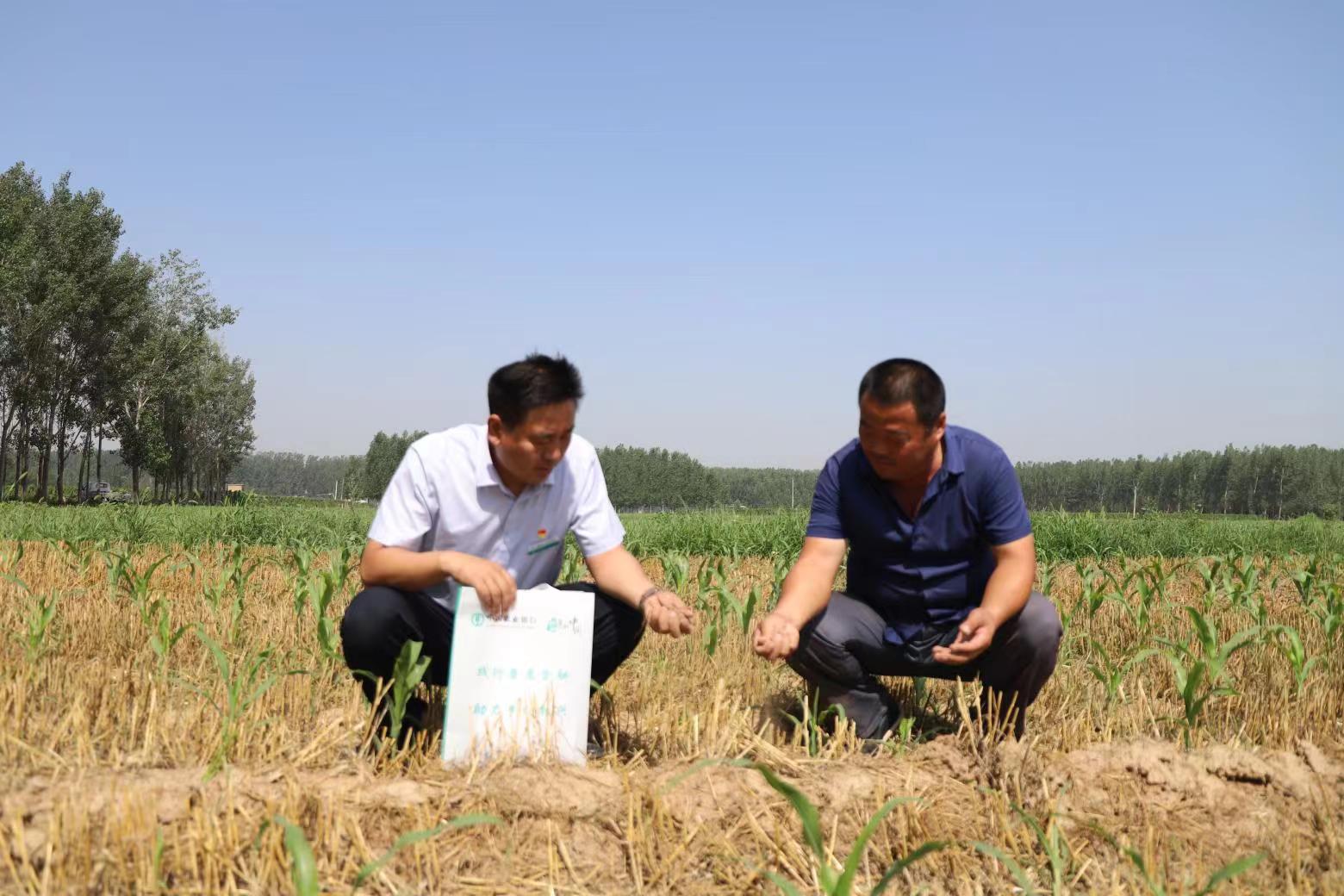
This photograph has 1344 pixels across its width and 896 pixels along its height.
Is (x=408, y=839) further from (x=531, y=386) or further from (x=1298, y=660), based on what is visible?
(x=1298, y=660)

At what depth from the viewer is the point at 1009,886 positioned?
2545 mm

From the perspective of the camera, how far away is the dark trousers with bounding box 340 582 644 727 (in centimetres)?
304

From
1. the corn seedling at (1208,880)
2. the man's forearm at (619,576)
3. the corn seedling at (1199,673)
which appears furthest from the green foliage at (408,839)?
the corn seedling at (1199,673)

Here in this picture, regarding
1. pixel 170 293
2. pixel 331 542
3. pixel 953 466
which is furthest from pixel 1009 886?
pixel 170 293

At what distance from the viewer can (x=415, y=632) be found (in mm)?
3100

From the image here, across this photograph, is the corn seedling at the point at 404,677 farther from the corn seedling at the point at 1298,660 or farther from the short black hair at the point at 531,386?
the corn seedling at the point at 1298,660

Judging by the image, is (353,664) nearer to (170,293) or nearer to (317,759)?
(317,759)

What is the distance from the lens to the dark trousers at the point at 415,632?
304cm

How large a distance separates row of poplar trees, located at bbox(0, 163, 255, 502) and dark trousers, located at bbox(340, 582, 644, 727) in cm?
3259

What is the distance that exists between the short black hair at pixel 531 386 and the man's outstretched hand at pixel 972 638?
56.9 inches

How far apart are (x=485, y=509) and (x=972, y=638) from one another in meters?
1.63

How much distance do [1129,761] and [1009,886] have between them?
794 millimetres

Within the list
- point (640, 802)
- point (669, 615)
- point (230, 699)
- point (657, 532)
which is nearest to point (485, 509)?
point (669, 615)

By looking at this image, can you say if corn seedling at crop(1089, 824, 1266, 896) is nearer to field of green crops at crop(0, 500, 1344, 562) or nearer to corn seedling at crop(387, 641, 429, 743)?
corn seedling at crop(387, 641, 429, 743)
